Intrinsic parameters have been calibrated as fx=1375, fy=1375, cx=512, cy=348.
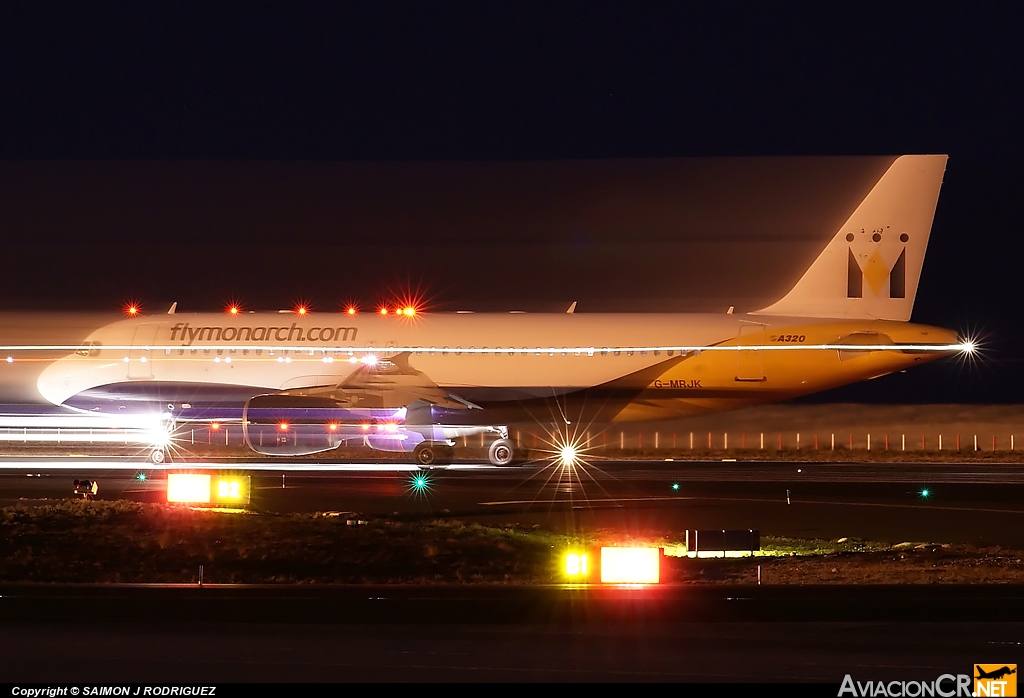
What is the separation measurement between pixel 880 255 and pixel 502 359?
10948 millimetres

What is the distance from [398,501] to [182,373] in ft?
55.3

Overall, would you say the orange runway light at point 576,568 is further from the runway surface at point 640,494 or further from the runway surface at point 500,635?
the runway surface at point 640,494

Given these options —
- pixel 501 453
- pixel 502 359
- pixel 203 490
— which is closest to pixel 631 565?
pixel 203 490

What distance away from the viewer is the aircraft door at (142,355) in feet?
130

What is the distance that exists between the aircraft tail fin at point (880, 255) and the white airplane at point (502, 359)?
1.5 inches

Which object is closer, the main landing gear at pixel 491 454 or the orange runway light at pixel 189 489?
the orange runway light at pixel 189 489

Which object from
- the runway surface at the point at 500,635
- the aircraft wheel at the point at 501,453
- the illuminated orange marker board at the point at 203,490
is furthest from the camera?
the aircraft wheel at the point at 501,453

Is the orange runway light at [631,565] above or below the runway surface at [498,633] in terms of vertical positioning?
above

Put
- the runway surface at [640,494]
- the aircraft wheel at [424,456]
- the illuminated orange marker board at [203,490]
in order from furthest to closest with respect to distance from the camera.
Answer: the aircraft wheel at [424,456] → the illuminated orange marker board at [203,490] → the runway surface at [640,494]

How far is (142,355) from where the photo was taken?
39.8m

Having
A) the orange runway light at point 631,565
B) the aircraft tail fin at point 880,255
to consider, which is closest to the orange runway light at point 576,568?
the orange runway light at point 631,565

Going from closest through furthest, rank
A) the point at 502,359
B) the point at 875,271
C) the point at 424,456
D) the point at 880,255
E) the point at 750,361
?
1. the point at 424,456
2. the point at 750,361
3. the point at 502,359
4. the point at 875,271
5. the point at 880,255

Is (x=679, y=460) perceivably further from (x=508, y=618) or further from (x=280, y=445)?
(x=508, y=618)

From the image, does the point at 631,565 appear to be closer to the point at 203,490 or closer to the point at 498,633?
the point at 498,633
